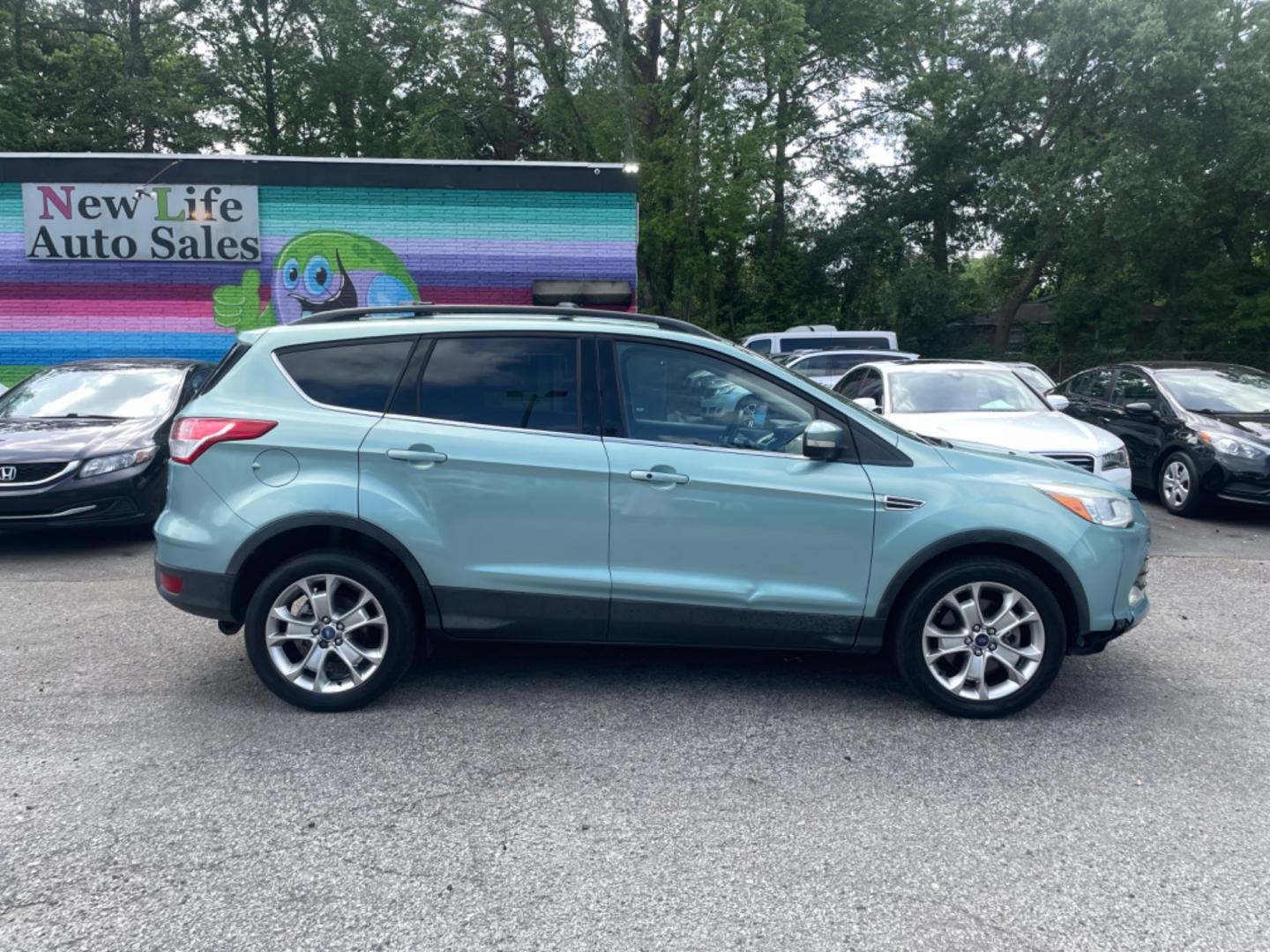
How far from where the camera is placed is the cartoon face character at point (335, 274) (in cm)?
1432

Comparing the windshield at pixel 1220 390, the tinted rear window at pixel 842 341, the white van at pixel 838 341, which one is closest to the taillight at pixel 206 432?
the windshield at pixel 1220 390

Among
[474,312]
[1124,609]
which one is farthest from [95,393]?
[1124,609]

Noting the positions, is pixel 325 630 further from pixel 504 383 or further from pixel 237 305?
pixel 237 305

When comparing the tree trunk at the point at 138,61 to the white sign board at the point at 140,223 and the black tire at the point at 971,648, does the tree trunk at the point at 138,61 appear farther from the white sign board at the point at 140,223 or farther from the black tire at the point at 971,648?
the black tire at the point at 971,648

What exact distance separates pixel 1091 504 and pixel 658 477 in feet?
6.28

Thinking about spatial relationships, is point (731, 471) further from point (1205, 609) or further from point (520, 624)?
point (1205, 609)

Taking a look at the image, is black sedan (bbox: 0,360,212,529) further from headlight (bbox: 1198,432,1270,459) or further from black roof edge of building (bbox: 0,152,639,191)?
headlight (bbox: 1198,432,1270,459)

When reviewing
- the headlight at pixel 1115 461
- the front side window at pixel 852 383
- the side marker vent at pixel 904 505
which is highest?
the front side window at pixel 852 383

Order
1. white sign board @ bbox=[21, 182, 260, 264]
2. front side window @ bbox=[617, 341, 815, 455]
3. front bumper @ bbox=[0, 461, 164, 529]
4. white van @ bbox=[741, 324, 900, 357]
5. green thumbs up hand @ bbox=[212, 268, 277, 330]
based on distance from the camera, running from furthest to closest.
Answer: white van @ bbox=[741, 324, 900, 357] → green thumbs up hand @ bbox=[212, 268, 277, 330] → white sign board @ bbox=[21, 182, 260, 264] → front bumper @ bbox=[0, 461, 164, 529] → front side window @ bbox=[617, 341, 815, 455]

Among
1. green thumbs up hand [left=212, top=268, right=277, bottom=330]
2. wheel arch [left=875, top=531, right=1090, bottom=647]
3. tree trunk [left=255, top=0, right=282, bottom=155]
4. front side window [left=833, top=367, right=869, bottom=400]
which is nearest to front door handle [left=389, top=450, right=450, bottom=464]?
wheel arch [left=875, top=531, right=1090, bottom=647]

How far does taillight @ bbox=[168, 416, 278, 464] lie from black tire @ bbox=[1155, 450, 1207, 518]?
340 inches

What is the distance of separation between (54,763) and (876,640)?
3392mm

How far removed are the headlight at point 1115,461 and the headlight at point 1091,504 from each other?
139 inches

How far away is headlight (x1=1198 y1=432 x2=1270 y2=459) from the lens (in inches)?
356
